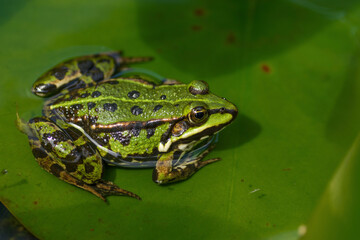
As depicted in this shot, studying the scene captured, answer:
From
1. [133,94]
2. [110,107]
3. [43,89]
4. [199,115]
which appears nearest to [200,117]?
[199,115]

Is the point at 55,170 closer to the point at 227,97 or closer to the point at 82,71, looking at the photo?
the point at 82,71

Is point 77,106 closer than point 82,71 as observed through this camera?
Yes

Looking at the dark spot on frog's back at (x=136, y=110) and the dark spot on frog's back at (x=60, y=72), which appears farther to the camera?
the dark spot on frog's back at (x=60, y=72)

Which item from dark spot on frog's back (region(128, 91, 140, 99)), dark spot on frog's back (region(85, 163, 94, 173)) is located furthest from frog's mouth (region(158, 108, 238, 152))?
dark spot on frog's back (region(85, 163, 94, 173))

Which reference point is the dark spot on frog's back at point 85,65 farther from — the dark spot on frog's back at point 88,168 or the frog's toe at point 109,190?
the frog's toe at point 109,190

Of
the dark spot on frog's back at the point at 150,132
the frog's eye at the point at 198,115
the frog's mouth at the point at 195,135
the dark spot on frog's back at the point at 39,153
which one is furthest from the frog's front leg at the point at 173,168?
the dark spot on frog's back at the point at 39,153

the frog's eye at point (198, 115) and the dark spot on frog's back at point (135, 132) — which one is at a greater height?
the frog's eye at point (198, 115)

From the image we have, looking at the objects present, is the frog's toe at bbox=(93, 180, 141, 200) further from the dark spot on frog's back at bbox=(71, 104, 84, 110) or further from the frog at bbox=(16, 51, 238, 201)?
the dark spot on frog's back at bbox=(71, 104, 84, 110)

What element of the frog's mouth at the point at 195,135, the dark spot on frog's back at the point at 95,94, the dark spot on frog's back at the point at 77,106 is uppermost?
the dark spot on frog's back at the point at 95,94
